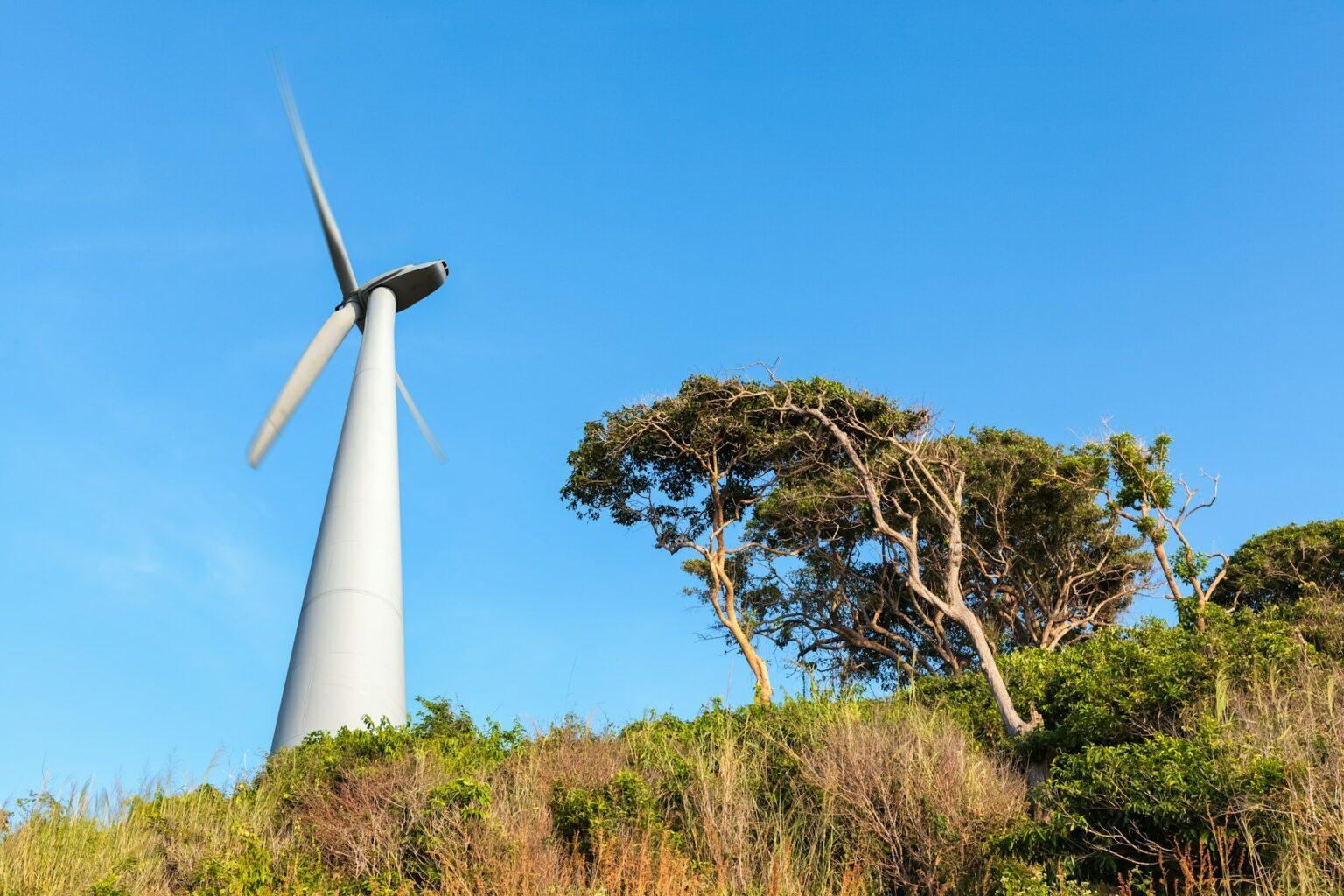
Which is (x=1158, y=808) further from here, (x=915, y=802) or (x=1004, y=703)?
(x=1004, y=703)

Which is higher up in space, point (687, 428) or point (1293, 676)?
point (687, 428)

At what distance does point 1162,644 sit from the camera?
14.1 meters

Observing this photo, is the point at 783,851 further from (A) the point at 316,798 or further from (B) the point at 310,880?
(A) the point at 316,798

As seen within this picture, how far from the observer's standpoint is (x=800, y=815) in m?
10.2

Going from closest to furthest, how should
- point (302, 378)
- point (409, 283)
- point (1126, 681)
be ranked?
point (1126, 681) → point (302, 378) → point (409, 283)

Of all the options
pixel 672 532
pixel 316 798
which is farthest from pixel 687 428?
pixel 316 798

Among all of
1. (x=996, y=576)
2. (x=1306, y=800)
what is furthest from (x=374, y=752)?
(x=996, y=576)

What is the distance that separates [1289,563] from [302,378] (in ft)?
89.8

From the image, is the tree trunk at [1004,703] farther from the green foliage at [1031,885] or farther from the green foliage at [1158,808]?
the green foliage at [1031,885]

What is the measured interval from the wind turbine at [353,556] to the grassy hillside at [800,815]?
3406mm

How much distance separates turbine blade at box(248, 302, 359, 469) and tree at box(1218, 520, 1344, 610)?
2505cm

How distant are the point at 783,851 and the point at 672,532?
18.8 metres

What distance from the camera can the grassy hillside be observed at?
849 centimetres

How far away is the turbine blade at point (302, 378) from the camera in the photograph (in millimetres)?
20094
